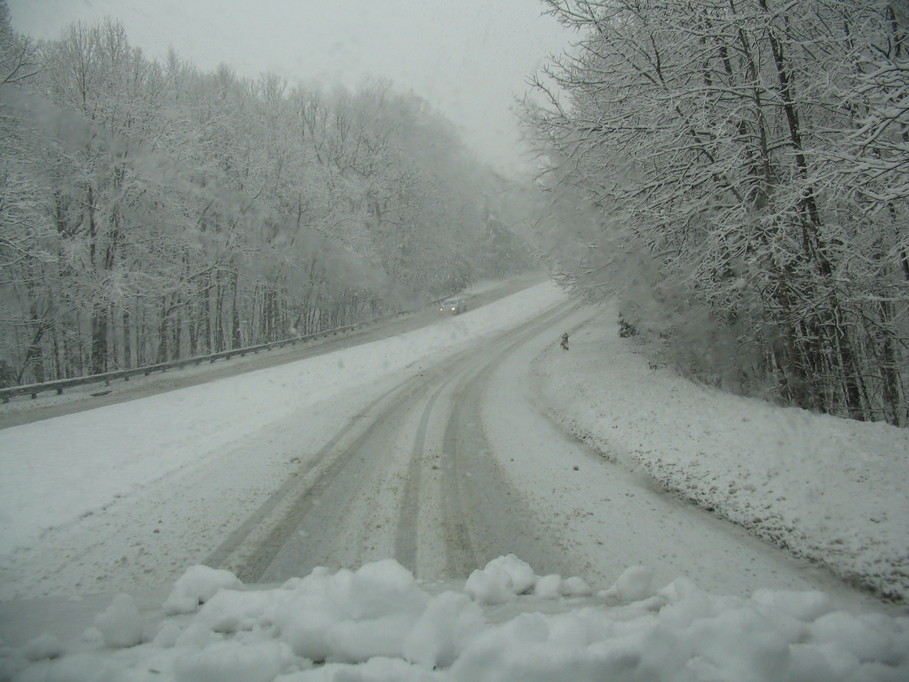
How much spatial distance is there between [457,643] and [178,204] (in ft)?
87.0

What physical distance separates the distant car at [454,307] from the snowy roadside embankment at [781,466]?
97.2 ft

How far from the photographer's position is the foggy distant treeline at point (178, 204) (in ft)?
64.5

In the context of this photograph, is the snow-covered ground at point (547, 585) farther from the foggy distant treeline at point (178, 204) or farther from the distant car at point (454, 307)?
the distant car at point (454, 307)

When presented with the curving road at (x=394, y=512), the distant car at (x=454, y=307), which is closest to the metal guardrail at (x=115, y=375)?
the distant car at (x=454, y=307)

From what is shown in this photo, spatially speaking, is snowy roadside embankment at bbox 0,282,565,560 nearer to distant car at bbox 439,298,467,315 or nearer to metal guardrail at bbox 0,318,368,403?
metal guardrail at bbox 0,318,368,403

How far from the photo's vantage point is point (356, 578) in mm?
2885

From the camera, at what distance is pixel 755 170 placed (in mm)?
9359

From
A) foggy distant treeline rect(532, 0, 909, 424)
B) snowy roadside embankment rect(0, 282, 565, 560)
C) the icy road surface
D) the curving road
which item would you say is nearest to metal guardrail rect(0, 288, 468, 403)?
snowy roadside embankment rect(0, 282, 565, 560)

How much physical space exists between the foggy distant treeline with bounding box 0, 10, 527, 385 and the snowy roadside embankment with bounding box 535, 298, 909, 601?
20974 millimetres

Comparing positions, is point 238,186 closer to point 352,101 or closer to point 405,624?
point 352,101

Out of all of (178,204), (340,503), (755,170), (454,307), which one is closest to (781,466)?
(340,503)

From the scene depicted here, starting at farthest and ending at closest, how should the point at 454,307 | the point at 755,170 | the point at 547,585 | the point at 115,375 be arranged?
the point at 454,307 < the point at 115,375 < the point at 755,170 < the point at 547,585

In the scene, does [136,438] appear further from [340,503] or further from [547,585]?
[547,585]

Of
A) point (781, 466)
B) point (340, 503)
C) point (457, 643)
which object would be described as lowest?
point (781, 466)
